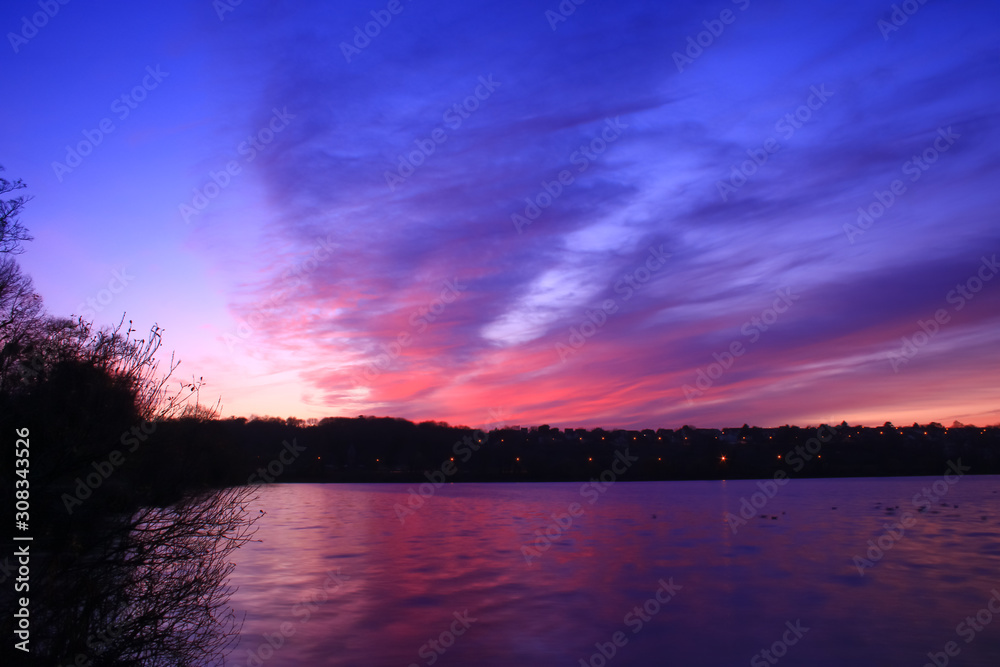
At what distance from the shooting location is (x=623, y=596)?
2059 cm

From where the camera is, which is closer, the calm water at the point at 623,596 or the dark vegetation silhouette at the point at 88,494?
the dark vegetation silhouette at the point at 88,494

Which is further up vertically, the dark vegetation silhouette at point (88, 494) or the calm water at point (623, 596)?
the dark vegetation silhouette at point (88, 494)

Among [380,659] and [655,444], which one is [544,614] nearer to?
[380,659]

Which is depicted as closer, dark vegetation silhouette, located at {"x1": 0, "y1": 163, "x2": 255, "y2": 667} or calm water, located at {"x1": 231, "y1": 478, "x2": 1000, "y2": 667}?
dark vegetation silhouette, located at {"x1": 0, "y1": 163, "x2": 255, "y2": 667}

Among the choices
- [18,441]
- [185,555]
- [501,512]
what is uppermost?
[18,441]

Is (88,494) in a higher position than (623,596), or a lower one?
higher

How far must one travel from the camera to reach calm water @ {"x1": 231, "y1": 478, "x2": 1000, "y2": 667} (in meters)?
14.6

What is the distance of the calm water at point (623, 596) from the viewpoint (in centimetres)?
1463

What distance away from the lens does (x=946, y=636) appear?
15.7 m

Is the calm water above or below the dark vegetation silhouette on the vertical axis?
below

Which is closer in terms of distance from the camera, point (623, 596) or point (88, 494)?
point (88, 494)

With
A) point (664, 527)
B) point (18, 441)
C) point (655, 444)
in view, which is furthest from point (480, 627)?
point (655, 444)

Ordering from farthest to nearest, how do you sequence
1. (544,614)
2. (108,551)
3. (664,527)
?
(664,527), (544,614), (108,551)

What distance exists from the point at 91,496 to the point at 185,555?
1179 millimetres
